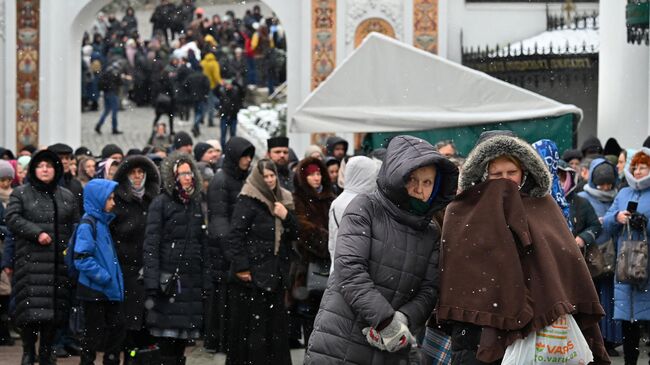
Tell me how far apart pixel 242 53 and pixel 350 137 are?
1581cm

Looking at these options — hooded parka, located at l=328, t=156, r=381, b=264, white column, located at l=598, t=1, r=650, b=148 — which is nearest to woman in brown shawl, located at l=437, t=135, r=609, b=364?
hooded parka, located at l=328, t=156, r=381, b=264

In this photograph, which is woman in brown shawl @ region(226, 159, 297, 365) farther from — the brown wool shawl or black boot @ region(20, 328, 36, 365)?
the brown wool shawl

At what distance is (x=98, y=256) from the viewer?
33.6ft

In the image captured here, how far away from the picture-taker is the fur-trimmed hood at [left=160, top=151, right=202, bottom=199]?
34.2ft

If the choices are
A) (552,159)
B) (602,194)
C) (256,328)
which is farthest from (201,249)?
(552,159)

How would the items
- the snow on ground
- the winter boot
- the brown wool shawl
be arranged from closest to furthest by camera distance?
the brown wool shawl
the winter boot
the snow on ground

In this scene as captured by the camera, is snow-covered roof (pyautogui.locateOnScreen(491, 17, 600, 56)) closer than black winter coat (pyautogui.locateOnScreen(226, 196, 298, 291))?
No

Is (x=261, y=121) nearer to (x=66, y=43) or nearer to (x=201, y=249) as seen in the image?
(x=66, y=43)

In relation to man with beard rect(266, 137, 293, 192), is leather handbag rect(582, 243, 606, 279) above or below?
below

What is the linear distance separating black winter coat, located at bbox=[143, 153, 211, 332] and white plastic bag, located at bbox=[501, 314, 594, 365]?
15.5 ft

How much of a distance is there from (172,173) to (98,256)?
0.83 meters

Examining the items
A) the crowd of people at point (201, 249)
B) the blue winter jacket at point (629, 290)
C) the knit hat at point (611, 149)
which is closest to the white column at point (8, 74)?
the crowd of people at point (201, 249)

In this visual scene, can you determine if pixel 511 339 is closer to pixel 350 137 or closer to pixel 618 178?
pixel 618 178

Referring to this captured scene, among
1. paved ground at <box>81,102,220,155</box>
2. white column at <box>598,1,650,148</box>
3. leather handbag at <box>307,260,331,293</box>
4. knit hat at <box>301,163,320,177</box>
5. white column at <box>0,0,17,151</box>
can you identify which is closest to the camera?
leather handbag at <box>307,260,331,293</box>
